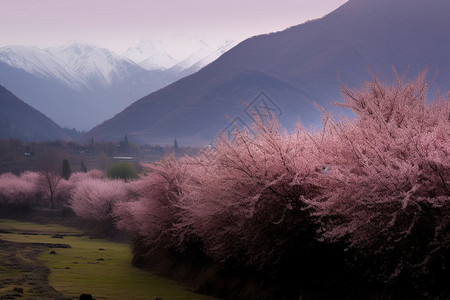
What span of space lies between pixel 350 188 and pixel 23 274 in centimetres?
3051

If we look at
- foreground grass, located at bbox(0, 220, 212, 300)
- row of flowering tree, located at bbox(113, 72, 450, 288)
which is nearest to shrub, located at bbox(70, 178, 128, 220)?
foreground grass, located at bbox(0, 220, 212, 300)

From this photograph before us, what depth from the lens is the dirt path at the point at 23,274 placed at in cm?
3272

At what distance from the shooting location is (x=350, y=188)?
69.3 feet

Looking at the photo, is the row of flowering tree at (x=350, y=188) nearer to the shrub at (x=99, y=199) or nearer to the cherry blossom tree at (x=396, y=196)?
the cherry blossom tree at (x=396, y=196)

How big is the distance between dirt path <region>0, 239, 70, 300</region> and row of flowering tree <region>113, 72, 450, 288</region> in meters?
9.20

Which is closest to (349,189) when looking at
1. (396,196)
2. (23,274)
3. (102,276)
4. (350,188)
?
(350,188)

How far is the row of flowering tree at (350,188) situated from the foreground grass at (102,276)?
5.46 m

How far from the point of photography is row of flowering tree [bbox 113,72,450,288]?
1956 cm

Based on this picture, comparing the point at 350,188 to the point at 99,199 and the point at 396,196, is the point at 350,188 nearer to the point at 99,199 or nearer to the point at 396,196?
the point at 396,196

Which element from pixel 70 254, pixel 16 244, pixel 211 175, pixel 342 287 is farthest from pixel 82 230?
pixel 342 287

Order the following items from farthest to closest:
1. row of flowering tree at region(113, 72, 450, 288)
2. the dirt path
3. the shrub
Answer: the shrub < the dirt path < row of flowering tree at region(113, 72, 450, 288)

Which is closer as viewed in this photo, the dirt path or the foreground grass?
the dirt path

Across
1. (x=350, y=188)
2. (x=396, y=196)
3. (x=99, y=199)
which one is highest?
(x=350, y=188)

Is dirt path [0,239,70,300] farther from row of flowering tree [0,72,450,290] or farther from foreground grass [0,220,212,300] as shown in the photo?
row of flowering tree [0,72,450,290]
